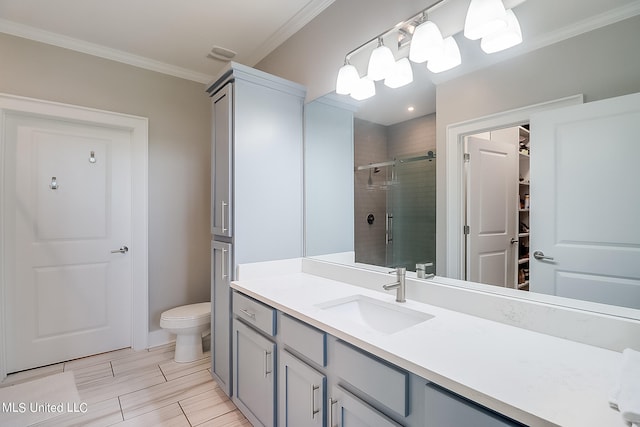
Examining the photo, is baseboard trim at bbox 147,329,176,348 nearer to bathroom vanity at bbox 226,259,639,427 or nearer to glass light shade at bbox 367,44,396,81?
bathroom vanity at bbox 226,259,639,427

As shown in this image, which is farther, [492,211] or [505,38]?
[492,211]

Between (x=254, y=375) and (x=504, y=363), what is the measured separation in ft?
4.07

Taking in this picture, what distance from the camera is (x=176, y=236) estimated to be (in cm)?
290

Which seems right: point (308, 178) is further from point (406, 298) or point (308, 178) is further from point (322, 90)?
point (406, 298)

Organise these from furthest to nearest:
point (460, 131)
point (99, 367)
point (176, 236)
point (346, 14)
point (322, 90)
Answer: point (176, 236) → point (99, 367) → point (322, 90) → point (346, 14) → point (460, 131)

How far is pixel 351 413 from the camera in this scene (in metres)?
1.01

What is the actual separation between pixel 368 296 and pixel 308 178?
98 cm

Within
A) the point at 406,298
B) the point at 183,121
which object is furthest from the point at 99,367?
the point at 406,298

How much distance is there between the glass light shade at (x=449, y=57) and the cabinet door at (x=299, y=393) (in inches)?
55.7

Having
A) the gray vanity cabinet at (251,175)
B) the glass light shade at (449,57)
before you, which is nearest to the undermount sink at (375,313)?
the gray vanity cabinet at (251,175)

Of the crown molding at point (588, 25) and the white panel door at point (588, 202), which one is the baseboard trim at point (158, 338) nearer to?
the white panel door at point (588, 202)

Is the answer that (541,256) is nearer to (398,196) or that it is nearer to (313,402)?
(398,196)

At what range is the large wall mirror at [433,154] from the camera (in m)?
0.98

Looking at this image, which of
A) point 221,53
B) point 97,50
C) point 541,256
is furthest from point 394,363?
point 97,50
